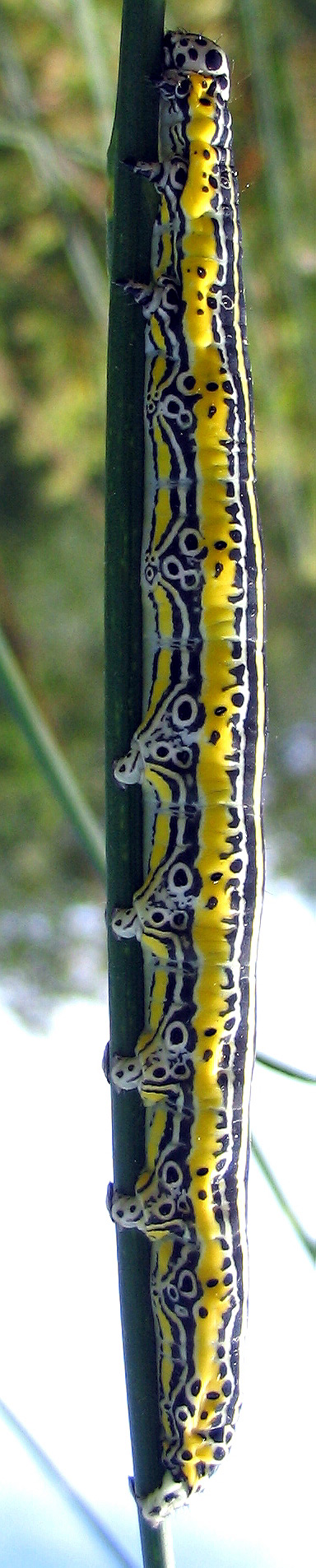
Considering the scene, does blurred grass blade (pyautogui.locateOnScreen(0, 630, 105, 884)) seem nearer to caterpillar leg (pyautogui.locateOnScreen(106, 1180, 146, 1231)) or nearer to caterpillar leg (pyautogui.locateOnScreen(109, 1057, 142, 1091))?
caterpillar leg (pyautogui.locateOnScreen(109, 1057, 142, 1091))

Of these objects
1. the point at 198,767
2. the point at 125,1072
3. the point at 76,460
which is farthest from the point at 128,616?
the point at 76,460

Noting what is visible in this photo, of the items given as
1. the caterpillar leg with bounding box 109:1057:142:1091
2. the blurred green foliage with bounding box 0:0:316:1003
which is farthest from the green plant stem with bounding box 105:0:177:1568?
the blurred green foliage with bounding box 0:0:316:1003

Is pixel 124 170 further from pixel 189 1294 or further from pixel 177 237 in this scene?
pixel 189 1294

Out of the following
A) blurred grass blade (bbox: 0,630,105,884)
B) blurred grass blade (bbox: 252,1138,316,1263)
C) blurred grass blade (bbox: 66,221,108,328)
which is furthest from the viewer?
blurred grass blade (bbox: 66,221,108,328)

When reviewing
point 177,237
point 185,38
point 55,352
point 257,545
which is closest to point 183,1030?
point 257,545

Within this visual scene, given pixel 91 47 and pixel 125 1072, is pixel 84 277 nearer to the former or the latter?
pixel 91 47

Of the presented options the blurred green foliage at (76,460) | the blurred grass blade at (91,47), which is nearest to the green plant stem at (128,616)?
the blurred grass blade at (91,47)

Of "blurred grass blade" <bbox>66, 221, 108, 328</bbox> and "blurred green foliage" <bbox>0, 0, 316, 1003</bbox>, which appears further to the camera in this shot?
"blurred green foliage" <bbox>0, 0, 316, 1003</bbox>
